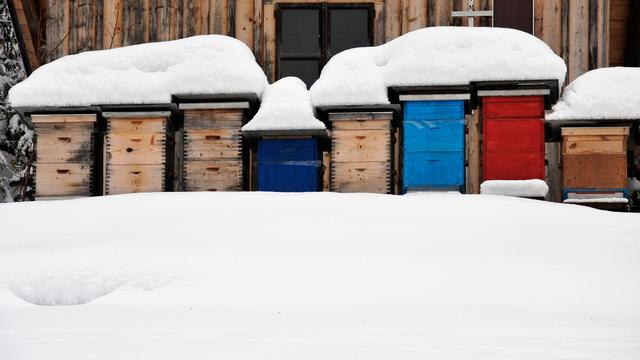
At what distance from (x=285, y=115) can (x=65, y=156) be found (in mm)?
2505

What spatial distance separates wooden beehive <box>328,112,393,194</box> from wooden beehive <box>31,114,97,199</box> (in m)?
2.73

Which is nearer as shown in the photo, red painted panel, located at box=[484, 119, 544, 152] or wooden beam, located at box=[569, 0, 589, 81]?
red painted panel, located at box=[484, 119, 544, 152]

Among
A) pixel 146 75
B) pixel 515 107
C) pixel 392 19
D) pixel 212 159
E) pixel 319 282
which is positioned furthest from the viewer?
pixel 392 19

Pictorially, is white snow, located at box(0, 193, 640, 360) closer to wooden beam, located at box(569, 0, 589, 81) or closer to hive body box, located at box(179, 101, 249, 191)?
hive body box, located at box(179, 101, 249, 191)

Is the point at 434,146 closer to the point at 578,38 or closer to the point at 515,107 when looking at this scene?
the point at 515,107

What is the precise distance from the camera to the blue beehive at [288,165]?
9.28m

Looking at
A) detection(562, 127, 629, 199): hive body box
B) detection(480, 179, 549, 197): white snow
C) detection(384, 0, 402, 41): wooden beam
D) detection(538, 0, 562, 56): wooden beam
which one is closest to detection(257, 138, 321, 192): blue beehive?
detection(480, 179, 549, 197): white snow

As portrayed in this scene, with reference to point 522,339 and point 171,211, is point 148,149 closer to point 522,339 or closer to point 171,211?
point 171,211

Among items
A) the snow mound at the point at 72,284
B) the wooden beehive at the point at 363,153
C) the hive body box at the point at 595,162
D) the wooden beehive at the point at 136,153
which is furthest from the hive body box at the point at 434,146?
the snow mound at the point at 72,284

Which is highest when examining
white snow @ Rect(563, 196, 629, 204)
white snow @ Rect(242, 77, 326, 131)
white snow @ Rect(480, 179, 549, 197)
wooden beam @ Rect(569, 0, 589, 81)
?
wooden beam @ Rect(569, 0, 589, 81)

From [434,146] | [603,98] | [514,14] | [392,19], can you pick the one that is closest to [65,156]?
[434,146]

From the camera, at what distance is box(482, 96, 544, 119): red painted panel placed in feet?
29.5

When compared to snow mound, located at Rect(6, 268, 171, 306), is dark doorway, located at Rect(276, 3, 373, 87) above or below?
above

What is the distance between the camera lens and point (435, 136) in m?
8.92
